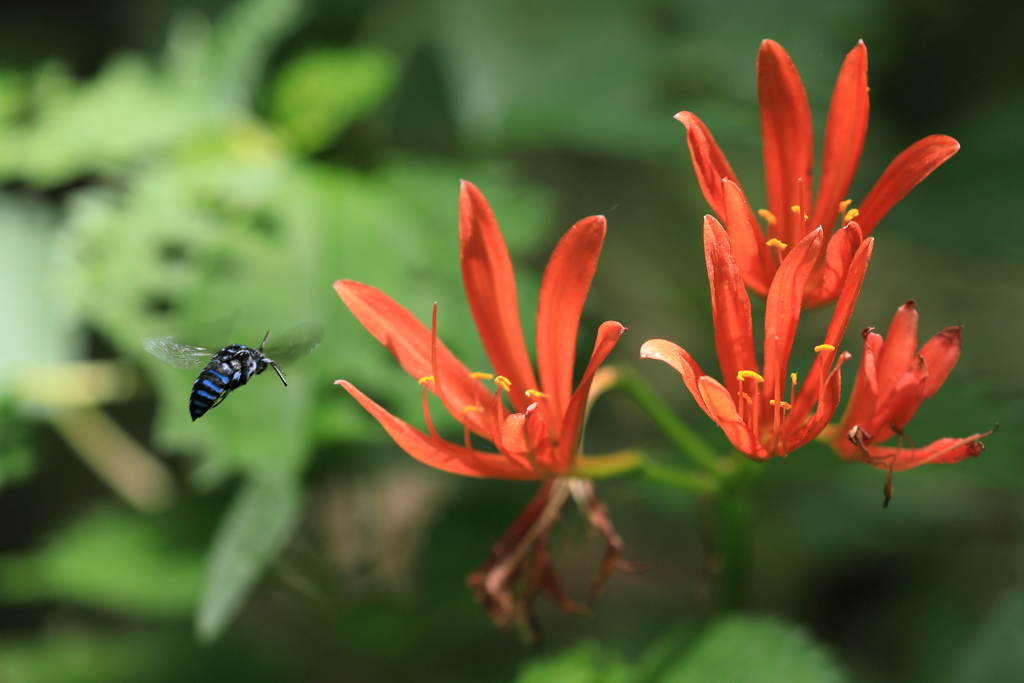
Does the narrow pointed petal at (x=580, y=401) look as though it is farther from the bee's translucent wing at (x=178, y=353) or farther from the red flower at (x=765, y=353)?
the bee's translucent wing at (x=178, y=353)

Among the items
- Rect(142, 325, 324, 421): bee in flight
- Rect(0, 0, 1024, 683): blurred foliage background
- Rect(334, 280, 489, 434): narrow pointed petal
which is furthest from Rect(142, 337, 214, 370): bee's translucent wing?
Rect(334, 280, 489, 434): narrow pointed petal

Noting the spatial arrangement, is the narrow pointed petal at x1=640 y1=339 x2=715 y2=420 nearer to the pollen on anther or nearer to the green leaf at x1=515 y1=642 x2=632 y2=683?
the pollen on anther

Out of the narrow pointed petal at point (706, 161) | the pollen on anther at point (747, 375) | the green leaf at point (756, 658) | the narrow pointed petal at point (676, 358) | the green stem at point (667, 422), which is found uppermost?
the narrow pointed petal at point (706, 161)

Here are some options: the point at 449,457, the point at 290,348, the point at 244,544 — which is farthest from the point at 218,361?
the point at 449,457

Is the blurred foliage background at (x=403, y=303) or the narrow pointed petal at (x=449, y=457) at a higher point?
the narrow pointed petal at (x=449, y=457)

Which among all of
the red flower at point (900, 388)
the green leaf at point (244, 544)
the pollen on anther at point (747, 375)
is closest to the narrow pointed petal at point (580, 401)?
the pollen on anther at point (747, 375)

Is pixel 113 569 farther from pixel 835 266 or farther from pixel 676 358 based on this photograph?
pixel 835 266

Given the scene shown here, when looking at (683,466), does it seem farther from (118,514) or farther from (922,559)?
(118,514)

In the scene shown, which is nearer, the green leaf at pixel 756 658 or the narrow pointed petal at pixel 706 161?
the narrow pointed petal at pixel 706 161
